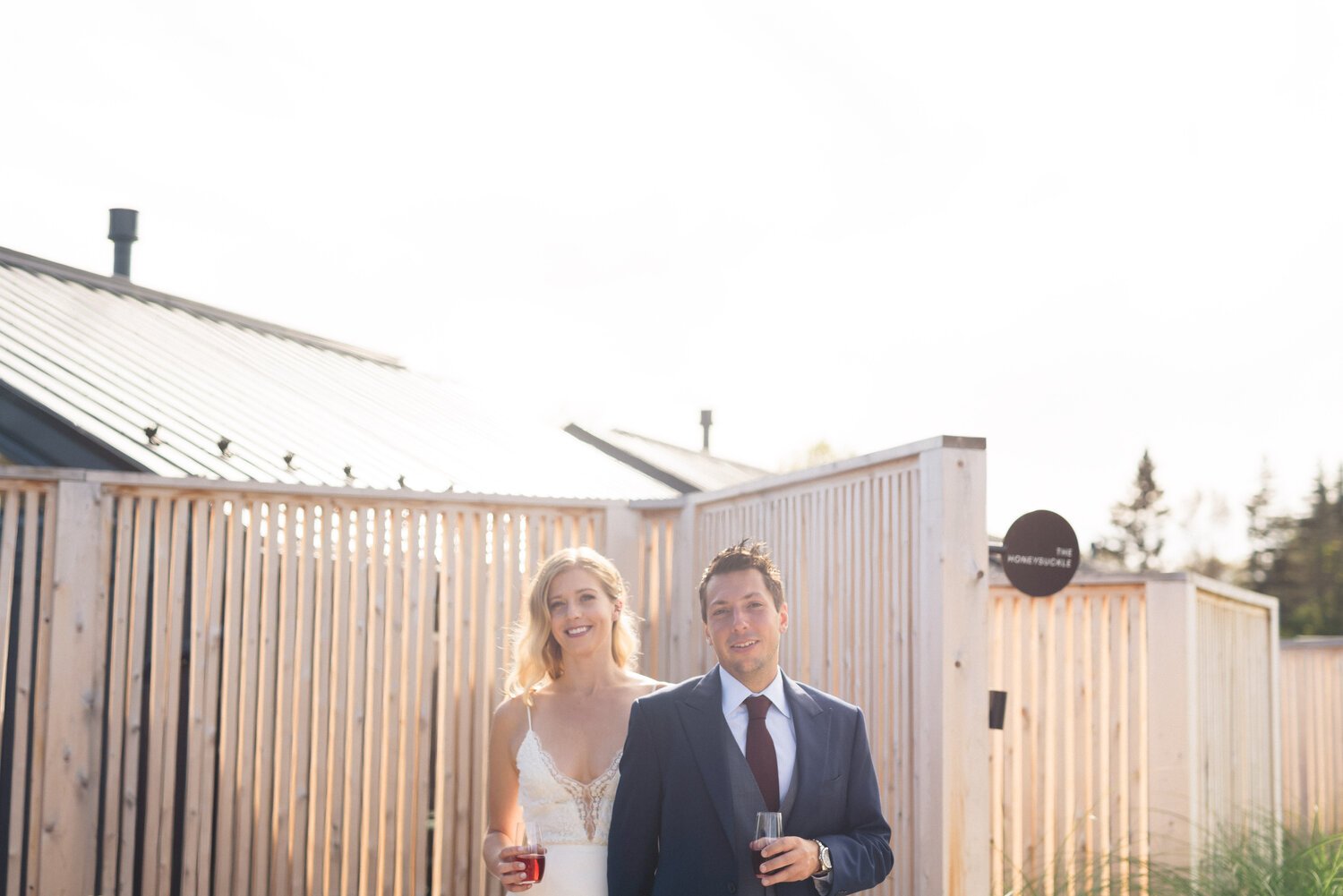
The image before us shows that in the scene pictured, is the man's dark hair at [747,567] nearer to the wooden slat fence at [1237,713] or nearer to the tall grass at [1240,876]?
the tall grass at [1240,876]

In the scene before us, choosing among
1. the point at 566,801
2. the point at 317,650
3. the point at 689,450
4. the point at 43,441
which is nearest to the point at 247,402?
the point at 43,441

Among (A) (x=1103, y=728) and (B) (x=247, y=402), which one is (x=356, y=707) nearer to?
(B) (x=247, y=402)

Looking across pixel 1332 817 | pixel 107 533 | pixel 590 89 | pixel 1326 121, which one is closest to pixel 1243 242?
pixel 1326 121

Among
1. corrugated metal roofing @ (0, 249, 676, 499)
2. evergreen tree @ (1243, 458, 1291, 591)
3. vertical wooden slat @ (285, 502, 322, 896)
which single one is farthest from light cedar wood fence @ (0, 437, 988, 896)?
evergreen tree @ (1243, 458, 1291, 591)

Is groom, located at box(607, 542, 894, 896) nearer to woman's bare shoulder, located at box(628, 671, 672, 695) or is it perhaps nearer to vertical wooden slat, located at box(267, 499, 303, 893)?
woman's bare shoulder, located at box(628, 671, 672, 695)

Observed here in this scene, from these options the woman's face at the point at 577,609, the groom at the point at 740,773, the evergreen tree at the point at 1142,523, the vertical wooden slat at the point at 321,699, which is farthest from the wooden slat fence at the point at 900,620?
the evergreen tree at the point at 1142,523

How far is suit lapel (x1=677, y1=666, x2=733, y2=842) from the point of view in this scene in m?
3.25

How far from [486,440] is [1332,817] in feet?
25.3

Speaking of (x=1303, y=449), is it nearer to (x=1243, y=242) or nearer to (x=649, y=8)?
(x=1243, y=242)

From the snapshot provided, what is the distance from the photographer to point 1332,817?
11.4m

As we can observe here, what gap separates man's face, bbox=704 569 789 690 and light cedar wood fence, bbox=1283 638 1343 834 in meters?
9.61

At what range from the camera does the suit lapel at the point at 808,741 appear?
10.8 ft

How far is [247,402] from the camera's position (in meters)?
7.93

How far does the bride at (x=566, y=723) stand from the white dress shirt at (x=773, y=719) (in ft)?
3.20
